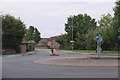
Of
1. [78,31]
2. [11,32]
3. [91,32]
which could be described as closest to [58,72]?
[11,32]

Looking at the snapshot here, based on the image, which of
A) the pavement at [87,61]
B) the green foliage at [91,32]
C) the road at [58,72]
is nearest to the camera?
the road at [58,72]

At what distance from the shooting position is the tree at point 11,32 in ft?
227

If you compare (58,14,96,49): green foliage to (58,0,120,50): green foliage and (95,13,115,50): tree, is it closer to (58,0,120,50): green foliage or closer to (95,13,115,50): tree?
(58,0,120,50): green foliage

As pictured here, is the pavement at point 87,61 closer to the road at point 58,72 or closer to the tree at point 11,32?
the road at point 58,72

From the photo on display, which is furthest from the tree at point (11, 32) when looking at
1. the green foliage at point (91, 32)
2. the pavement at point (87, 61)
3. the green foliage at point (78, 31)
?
the pavement at point (87, 61)

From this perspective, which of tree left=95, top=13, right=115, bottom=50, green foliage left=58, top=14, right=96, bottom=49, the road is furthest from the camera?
green foliage left=58, top=14, right=96, bottom=49

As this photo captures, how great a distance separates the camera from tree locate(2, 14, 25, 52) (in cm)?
6912

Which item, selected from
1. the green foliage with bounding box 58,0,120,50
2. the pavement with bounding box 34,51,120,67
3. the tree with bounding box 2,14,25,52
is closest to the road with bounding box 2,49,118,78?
the pavement with bounding box 34,51,120,67

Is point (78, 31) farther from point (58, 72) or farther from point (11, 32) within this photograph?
point (58, 72)

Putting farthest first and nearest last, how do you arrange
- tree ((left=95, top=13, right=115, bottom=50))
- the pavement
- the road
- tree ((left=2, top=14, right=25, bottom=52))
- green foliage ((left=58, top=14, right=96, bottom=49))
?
1. green foliage ((left=58, top=14, right=96, bottom=49))
2. tree ((left=95, top=13, right=115, bottom=50))
3. tree ((left=2, top=14, right=25, bottom=52))
4. the pavement
5. the road

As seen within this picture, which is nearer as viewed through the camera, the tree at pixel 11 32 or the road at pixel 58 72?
the road at pixel 58 72

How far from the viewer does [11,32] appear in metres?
69.0

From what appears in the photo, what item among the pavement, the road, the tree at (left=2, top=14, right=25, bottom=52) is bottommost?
the road

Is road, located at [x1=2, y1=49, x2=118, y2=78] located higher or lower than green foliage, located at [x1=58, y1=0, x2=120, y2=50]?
lower
